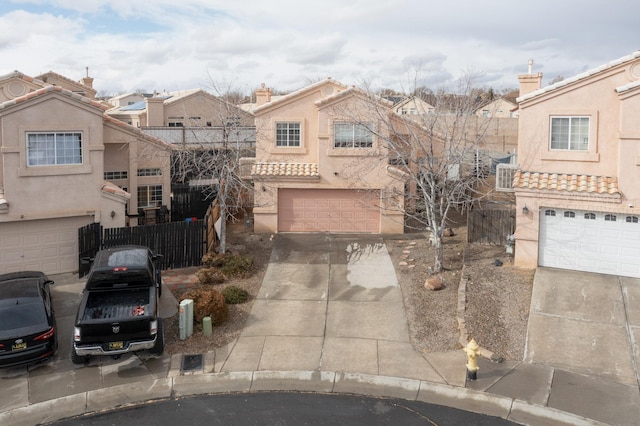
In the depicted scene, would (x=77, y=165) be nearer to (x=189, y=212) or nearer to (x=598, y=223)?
(x=189, y=212)

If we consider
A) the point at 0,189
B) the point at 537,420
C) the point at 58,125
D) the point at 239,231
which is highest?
the point at 58,125

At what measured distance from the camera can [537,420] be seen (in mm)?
10641

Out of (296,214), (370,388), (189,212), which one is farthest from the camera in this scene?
(189,212)

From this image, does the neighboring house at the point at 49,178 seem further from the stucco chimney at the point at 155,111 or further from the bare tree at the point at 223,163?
the stucco chimney at the point at 155,111

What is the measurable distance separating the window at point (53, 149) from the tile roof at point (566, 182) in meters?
14.2

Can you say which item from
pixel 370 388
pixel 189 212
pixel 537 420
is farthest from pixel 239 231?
pixel 537 420

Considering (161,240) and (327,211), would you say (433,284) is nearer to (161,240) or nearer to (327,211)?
(327,211)

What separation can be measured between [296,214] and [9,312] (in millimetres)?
13401

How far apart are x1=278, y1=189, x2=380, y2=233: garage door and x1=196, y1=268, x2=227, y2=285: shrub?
23.0 feet

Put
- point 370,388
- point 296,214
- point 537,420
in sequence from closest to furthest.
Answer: point 537,420 < point 370,388 < point 296,214

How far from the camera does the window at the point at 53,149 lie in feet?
58.7

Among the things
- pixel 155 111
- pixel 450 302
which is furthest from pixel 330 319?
pixel 155 111

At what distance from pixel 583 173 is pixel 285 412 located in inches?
503

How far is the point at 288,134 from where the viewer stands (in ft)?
80.4
